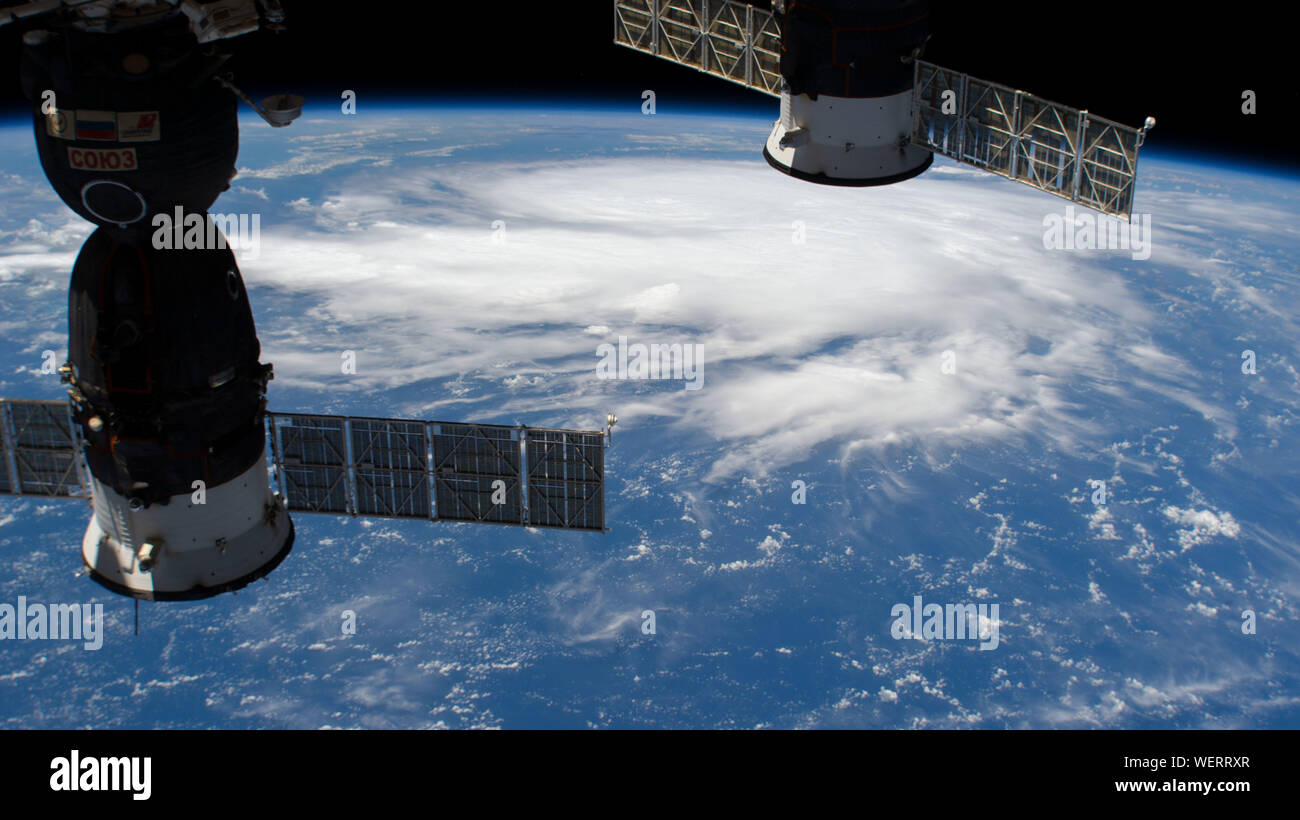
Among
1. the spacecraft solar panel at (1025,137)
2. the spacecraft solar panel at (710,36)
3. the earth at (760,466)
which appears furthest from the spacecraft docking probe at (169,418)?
the earth at (760,466)

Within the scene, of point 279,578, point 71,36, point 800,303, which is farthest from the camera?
point 800,303

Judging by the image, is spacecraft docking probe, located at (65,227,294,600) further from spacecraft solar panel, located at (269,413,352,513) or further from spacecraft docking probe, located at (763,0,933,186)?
spacecraft docking probe, located at (763,0,933,186)

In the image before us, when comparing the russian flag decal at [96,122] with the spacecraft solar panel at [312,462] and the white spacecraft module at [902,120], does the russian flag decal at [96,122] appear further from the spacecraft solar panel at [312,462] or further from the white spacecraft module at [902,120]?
the white spacecraft module at [902,120]

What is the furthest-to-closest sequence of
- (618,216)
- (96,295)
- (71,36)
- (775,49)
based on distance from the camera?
(618,216) < (775,49) < (96,295) < (71,36)

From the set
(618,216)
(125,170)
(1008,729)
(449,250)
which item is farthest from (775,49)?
(618,216)

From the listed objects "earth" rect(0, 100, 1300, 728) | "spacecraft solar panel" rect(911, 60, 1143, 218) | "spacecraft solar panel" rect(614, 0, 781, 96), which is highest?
"spacecraft solar panel" rect(614, 0, 781, 96)

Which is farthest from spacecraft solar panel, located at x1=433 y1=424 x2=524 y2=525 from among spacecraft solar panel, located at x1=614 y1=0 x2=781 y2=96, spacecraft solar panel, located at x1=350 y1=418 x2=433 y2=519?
spacecraft solar panel, located at x1=614 y1=0 x2=781 y2=96

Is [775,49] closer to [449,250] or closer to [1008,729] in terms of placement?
[1008,729]
